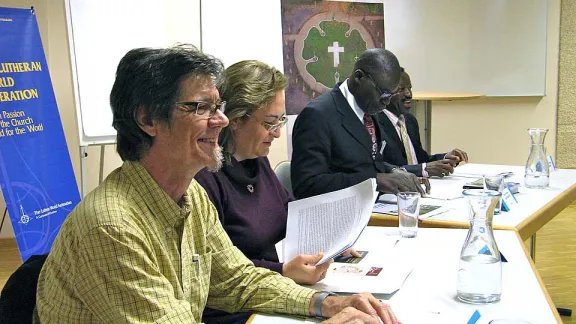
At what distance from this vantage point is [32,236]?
11.0 feet

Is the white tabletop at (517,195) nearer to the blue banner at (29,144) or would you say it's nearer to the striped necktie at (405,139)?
the striped necktie at (405,139)

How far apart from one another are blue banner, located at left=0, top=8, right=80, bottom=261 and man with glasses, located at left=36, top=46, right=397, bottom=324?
7.20 ft

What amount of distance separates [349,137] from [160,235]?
1.64 metres

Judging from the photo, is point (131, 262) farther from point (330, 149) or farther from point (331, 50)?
point (331, 50)

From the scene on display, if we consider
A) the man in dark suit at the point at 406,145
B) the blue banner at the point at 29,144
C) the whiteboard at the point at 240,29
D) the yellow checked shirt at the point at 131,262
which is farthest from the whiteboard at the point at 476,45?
the yellow checked shirt at the point at 131,262

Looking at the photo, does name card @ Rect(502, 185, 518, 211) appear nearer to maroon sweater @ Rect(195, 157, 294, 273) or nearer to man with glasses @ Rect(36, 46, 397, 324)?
maroon sweater @ Rect(195, 157, 294, 273)

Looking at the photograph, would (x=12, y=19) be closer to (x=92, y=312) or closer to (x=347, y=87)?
(x=347, y=87)

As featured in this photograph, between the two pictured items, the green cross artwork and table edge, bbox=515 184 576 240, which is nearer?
table edge, bbox=515 184 576 240

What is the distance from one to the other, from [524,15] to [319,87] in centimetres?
212

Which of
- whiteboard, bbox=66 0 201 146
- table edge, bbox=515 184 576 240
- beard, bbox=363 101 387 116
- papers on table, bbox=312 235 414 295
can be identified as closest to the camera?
papers on table, bbox=312 235 414 295

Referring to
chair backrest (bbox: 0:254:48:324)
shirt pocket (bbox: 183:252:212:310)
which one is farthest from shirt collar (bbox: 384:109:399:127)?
chair backrest (bbox: 0:254:48:324)

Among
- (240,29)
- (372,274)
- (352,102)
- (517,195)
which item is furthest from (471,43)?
(372,274)

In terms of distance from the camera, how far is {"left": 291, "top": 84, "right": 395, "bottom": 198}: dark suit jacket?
2.57 meters

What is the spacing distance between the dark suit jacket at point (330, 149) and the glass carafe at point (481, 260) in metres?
1.25
